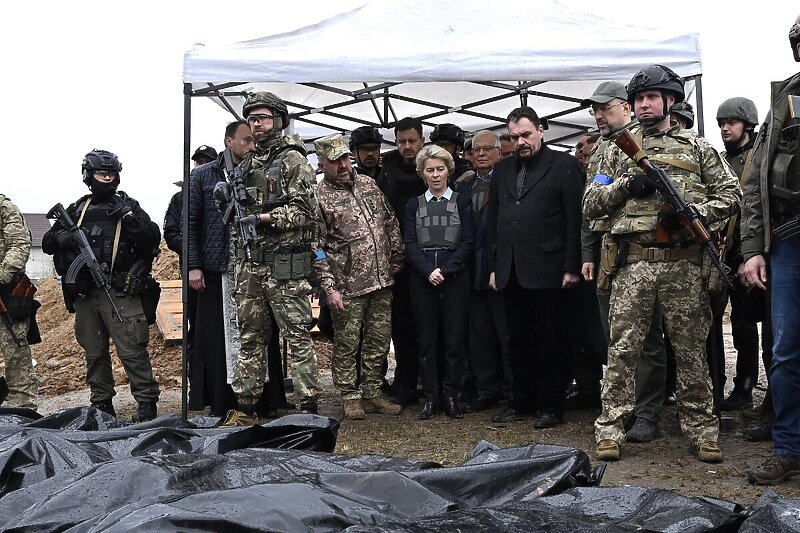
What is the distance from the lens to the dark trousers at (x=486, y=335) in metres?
7.08

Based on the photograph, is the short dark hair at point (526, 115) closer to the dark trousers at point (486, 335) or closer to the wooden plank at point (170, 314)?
the dark trousers at point (486, 335)

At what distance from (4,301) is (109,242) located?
42.0 inches

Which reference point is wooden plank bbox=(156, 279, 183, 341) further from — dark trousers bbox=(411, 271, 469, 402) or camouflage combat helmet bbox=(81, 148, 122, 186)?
dark trousers bbox=(411, 271, 469, 402)

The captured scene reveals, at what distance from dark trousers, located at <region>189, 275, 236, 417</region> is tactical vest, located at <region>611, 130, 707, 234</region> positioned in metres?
3.38

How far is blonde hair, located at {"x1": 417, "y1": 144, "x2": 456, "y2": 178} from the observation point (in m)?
7.11

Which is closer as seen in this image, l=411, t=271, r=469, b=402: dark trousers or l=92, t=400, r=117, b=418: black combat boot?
l=411, t=271, r=469, b=402: dark trousers

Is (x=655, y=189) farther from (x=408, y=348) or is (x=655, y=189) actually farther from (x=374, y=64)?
(x=408, y=348)

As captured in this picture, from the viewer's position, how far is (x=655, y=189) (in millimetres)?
5184

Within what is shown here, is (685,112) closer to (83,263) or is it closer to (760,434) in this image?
(760,434)

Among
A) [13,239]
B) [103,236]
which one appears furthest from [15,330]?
[103,236]

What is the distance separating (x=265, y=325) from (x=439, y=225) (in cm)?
150

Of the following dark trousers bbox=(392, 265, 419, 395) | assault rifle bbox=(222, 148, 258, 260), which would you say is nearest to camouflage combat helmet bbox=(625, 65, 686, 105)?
assault rifle bbox=(222, 148, 258, 260)

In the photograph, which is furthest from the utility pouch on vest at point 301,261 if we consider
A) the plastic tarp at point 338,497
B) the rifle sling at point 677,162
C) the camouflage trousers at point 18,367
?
the plastic tarp at point 338,497

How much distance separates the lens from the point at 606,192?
5.36 meters
